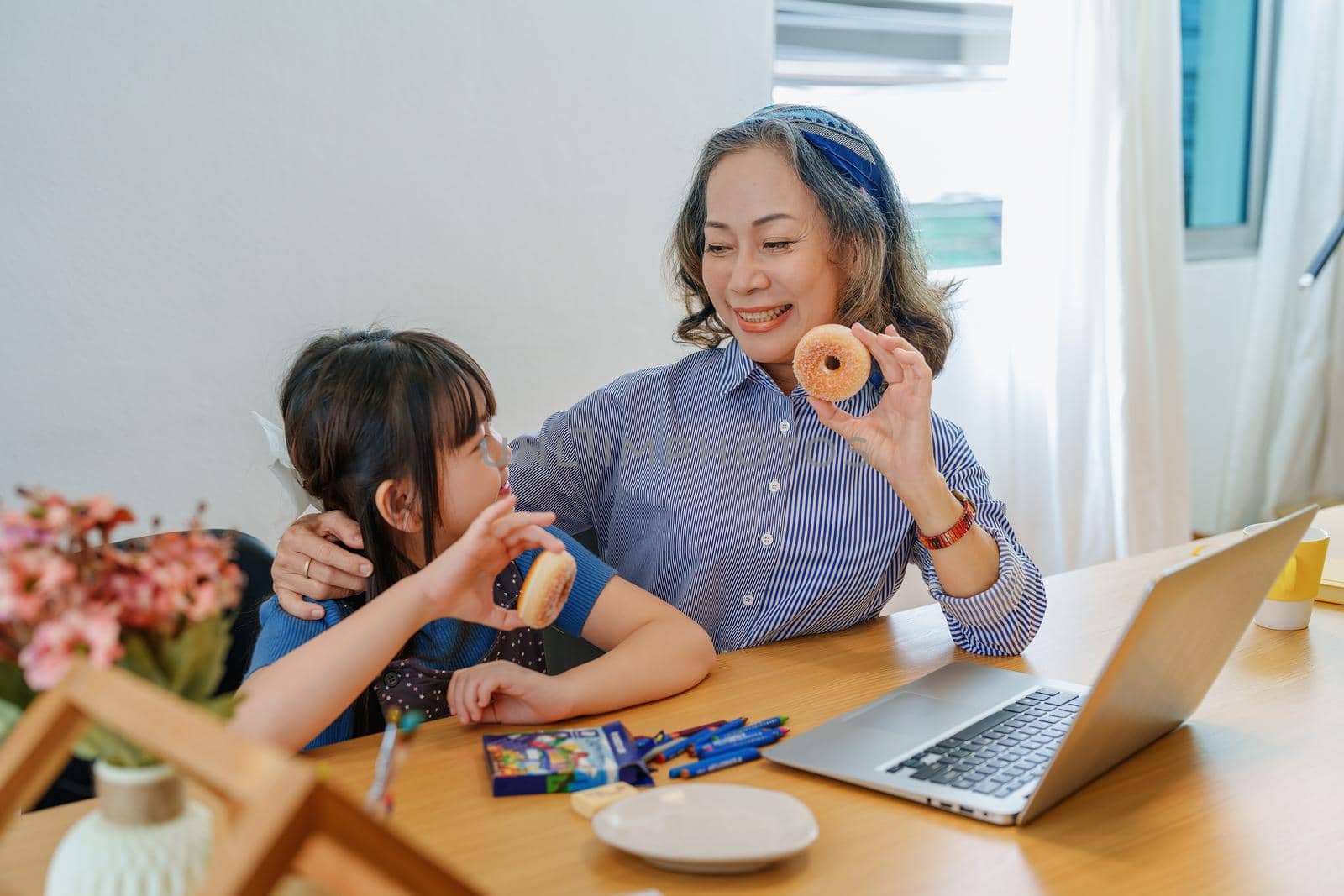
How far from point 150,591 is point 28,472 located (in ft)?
5.15

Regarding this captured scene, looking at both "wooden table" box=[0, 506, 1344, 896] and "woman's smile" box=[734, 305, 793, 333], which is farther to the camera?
"woman's smile" box=[734, 305, 793, 333]

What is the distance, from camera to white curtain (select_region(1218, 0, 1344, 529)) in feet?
12.5

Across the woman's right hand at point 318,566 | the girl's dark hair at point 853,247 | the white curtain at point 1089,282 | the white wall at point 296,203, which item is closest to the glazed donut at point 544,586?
the woman's right hand at point 318,566

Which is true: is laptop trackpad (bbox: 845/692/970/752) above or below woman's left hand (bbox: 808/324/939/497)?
below

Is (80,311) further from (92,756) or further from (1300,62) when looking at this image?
(1300,62)

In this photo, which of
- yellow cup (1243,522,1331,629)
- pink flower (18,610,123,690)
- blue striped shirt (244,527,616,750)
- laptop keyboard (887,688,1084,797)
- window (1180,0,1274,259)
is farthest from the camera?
window (1180,0,1274,259)

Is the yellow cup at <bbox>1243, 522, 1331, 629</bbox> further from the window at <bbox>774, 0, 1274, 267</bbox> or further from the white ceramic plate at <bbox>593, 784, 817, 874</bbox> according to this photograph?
the window at <bbox>774, 0, 1274, 267</bbox>

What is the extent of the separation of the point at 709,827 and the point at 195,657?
43 centimetres

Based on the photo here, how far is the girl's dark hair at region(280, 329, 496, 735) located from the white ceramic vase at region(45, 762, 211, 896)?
0.67 meters

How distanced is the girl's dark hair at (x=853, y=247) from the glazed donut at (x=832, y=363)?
0.66 feet

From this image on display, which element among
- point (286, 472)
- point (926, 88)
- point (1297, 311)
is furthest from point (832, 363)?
point (1297, 311)

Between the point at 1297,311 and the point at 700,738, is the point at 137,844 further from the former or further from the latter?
the point at 1297,311

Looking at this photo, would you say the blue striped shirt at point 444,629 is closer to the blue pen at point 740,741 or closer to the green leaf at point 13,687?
the blue pen at point 740,741

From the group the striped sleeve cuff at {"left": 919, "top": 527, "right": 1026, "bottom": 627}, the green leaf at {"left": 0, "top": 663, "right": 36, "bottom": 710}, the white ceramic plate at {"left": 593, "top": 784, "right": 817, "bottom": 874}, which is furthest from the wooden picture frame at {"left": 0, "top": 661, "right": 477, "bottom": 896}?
the striped sleeve cuff at {"left": 919, "top": 527, "right": 1026, "bottom": 627}
